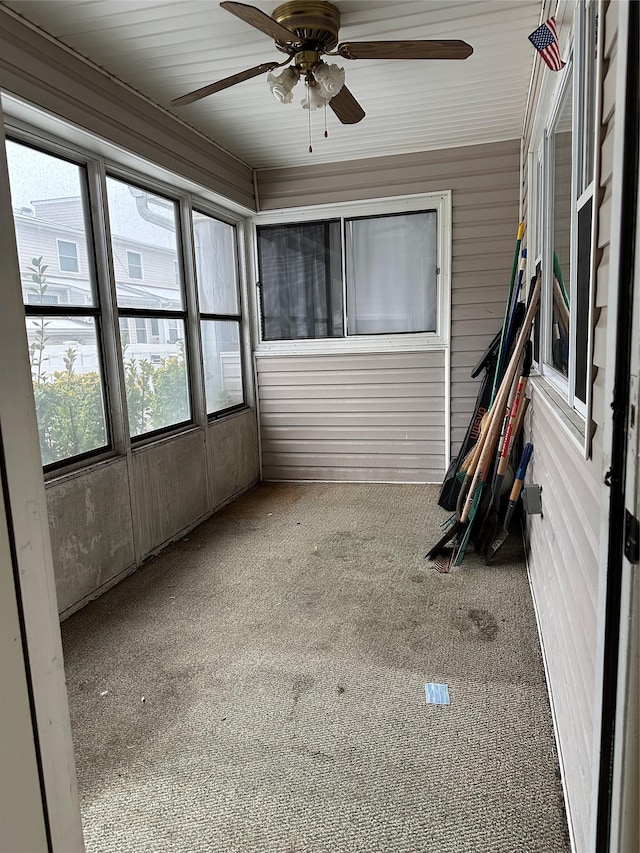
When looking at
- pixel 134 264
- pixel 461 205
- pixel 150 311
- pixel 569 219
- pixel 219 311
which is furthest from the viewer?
pixel 219 311

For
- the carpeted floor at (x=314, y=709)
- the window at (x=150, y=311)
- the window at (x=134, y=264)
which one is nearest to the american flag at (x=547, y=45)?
the carpeted floor at (x=314, y=709)

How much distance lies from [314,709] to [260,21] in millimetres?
2643

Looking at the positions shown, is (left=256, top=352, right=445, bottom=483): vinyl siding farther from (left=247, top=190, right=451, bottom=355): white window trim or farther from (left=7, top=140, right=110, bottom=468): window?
(left=7, top=140, right=110, bottom=468): window

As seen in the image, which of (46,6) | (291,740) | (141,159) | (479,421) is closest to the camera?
(291,740)

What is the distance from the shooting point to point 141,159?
3.30 meters

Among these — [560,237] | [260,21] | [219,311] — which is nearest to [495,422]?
[560,237]

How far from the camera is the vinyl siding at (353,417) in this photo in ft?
16.2

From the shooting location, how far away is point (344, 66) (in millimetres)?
3057

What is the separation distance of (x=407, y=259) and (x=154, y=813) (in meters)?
4.29

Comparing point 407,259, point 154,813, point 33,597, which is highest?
point 407,259

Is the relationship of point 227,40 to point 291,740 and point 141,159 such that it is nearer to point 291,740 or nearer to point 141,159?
point 141,159

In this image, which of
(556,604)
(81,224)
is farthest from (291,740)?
(81,224)

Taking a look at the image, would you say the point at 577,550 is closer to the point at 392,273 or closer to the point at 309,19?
the point at 309,19

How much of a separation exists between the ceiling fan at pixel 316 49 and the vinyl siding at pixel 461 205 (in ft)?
6.88
